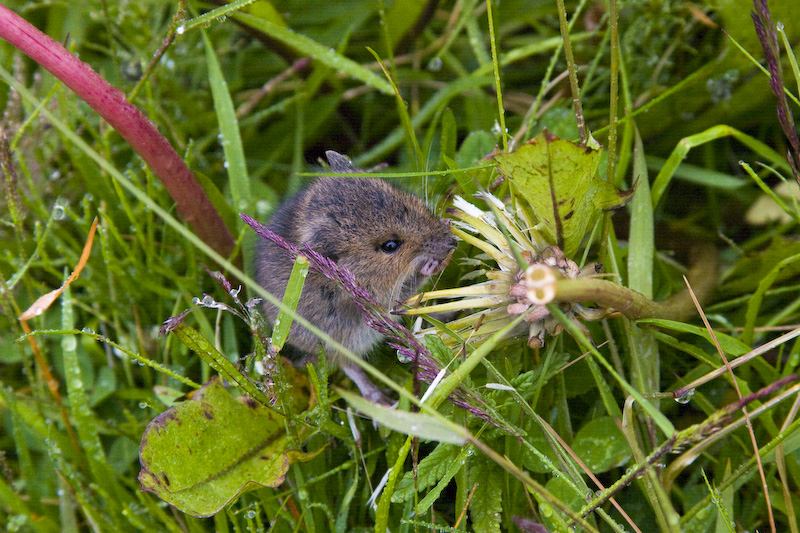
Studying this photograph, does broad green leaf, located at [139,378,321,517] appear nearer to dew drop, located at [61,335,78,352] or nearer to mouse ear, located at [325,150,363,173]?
dew drop, located at [61,335,78,352]

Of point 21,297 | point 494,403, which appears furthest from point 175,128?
point 494,403

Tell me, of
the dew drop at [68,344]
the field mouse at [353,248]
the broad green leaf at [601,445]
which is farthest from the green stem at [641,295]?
the dew drop at [68,344]

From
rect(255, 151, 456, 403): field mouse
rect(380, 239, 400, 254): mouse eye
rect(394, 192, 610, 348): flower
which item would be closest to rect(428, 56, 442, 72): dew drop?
rect(255, 151, 456, 403): field mouse

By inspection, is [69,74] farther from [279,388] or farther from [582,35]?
[582,35]

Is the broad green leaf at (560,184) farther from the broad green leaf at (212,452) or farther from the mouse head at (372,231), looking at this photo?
the broad green leaf at (212,452)

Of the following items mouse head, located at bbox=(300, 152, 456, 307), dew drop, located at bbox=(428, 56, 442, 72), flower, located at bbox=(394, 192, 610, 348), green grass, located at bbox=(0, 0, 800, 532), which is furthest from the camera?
dew drop, located at bbox=(428, 56, 442, 72)

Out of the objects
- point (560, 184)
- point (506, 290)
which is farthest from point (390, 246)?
point (560, 184)
